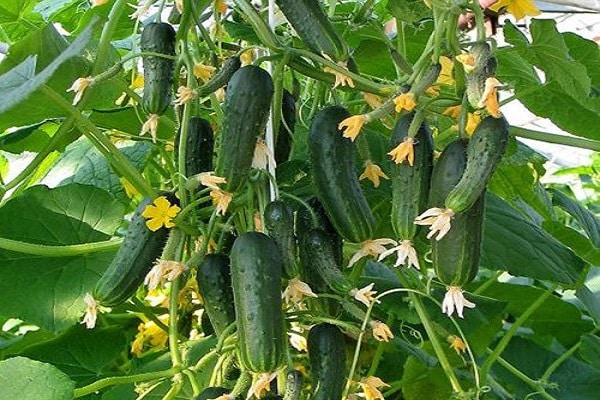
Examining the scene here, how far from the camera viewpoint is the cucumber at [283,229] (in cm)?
95

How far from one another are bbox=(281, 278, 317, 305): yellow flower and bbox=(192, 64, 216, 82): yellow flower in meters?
0.29

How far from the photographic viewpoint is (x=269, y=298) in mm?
905

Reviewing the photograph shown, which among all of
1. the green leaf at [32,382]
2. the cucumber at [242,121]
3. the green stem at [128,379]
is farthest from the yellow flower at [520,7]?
the green leaf at [32,382]

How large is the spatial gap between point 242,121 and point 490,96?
0.26m

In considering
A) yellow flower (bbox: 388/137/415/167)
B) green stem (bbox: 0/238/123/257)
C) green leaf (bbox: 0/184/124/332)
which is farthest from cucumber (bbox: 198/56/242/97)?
green leaf (bbox: 0/184/124/332)

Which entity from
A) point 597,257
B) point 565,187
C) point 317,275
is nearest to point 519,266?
point 597,257

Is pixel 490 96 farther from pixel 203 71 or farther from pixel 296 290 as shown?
pixel 203 71

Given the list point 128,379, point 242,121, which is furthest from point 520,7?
point 128,379

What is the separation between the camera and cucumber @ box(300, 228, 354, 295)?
0.97m

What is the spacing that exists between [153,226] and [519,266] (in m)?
0.64

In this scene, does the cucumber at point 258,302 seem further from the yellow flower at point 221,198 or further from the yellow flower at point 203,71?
the yellow flower at point 203,71

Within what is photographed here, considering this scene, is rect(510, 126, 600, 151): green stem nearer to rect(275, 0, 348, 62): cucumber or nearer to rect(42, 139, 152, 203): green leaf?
rect(275, 0, 348, 62): cucumber

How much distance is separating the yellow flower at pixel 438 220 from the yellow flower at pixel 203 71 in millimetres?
356

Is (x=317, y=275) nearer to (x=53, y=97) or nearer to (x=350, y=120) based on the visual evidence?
(x=350, y=120)
